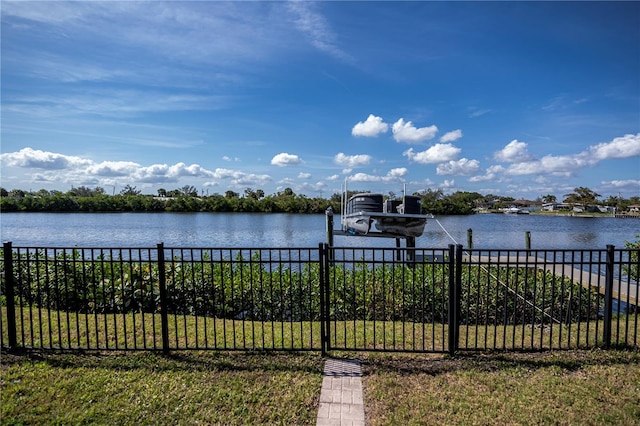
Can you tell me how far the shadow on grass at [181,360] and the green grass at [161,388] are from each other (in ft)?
0.04

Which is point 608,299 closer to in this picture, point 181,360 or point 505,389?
point 505,389

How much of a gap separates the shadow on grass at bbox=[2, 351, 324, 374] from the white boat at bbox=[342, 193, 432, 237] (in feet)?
43.2

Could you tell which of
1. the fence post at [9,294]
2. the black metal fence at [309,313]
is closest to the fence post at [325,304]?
the black metal fence at [309,313]

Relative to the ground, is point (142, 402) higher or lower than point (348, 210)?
lower

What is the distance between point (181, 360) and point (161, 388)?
74cm

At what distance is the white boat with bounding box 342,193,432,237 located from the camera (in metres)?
18.0

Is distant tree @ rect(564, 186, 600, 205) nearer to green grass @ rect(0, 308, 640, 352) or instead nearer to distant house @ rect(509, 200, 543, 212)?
distant house @ rect(509, 200, 543, 212)

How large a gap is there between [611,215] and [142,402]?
320ft

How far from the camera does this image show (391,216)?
17.6 meters

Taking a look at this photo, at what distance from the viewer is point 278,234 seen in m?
35.0

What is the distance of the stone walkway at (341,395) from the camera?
3.71 meters

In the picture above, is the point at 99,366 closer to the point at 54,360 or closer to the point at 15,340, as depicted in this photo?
the point at 54,360

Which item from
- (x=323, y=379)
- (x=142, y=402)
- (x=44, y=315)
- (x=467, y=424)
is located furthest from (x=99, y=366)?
(x=467, y=424)

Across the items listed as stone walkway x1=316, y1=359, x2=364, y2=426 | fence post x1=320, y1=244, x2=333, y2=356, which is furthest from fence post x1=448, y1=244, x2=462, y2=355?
fence post x1=320, y1=244, x2=333, y2=356
